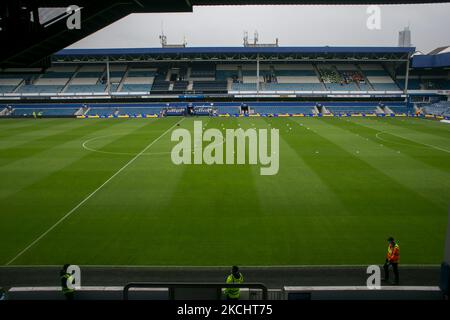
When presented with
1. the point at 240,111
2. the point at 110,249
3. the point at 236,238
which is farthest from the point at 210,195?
the point at 240,111

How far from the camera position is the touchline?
75.8ft

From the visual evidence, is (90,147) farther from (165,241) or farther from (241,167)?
(165,241)

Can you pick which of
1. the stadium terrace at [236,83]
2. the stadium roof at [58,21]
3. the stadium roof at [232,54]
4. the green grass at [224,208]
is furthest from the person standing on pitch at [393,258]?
the stadium roof at [232,54]

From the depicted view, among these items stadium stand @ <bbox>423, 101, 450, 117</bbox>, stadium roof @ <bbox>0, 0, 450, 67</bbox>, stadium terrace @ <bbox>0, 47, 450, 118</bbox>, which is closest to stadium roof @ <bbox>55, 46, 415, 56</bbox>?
stadium terrace @ <bbox>0, 47, 450, 118</bbox>

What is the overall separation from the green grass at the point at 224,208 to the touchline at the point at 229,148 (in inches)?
39.4

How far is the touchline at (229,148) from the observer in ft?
75.8

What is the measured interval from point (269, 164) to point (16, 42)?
16.3m

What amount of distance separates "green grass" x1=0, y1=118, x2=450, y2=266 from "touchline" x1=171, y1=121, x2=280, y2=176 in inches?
39.4

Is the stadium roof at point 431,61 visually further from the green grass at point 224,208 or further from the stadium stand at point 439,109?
the green grass at point 224,208

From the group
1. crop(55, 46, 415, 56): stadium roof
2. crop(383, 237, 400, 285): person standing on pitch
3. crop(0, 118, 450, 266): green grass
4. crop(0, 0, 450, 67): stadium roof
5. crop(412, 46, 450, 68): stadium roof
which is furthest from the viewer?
crop(55, 46, 415, 56): stadium roof

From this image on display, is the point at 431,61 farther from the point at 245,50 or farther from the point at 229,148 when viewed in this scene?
the point at 229,148

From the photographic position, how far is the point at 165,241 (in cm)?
1188

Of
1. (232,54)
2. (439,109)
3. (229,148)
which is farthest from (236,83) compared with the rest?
(229,148)

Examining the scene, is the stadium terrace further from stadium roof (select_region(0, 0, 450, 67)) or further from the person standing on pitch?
the person standing on pitch
